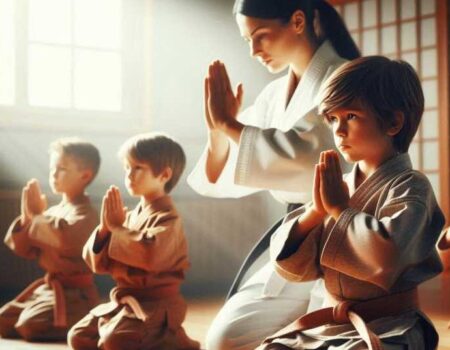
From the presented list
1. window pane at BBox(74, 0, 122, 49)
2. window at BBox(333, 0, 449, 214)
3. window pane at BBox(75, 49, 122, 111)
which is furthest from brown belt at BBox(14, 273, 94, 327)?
window at BBox(333, 0, 449, 214)

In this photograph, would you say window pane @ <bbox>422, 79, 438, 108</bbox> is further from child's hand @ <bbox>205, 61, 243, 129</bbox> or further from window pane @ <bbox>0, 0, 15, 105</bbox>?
child's hand @ <bbox>205, 61, 243, 129</bbox>

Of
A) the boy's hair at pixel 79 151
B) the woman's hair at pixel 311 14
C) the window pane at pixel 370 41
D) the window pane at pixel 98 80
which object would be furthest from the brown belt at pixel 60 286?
the window pane at pixel 370 41

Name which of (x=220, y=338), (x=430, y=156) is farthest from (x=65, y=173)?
(x=430, y=156)

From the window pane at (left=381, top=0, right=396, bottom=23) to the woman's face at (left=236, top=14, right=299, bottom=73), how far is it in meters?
3.28

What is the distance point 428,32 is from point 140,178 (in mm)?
3224

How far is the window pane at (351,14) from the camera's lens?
532cm

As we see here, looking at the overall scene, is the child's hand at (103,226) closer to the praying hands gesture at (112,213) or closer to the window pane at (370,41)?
the praying hands gesture at (112,213)

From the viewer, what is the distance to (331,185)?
1548mm

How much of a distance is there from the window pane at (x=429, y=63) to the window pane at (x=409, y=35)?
10cm

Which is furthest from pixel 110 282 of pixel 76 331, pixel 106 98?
pixel 76 331

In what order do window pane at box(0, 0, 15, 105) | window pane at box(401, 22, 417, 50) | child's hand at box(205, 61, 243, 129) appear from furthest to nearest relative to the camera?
1. window pane at box(401, 22, 417, 50)
2. window pane at box(0, 0, 15, 105)
3. child's hand at box(205, 61, 243, 129)

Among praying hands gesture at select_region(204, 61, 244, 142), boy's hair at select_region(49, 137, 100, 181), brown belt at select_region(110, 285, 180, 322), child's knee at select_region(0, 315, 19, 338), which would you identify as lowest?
child's knee at select_region(0, 315, 19, 338)

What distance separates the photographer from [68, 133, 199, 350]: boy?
7.70 feet

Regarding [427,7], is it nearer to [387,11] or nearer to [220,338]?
[387,11]
